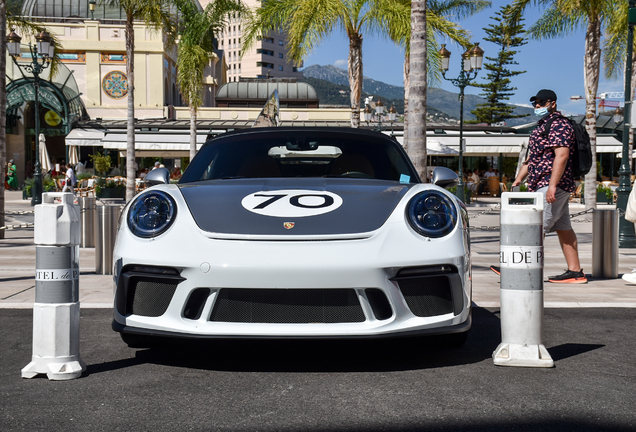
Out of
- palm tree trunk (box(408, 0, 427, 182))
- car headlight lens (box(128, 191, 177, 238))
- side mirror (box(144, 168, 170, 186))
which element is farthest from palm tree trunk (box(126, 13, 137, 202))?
car headlight lens (box(128, 191, 177, 238))

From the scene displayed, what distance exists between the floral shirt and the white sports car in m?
2.81

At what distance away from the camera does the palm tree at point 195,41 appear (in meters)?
24.3

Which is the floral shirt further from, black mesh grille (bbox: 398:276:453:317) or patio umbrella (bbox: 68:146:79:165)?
patio umbrella (bbox: 68:146:79:165)

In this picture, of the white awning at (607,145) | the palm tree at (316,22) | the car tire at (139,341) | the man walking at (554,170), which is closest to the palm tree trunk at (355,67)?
the palm tree at (316,22)

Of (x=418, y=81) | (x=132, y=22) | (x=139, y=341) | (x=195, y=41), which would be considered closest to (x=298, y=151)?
(x=139, y=341)

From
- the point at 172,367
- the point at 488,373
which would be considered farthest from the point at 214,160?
the point at 488,373

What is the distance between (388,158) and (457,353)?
4.62ft

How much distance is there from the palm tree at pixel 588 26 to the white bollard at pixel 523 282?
15916 mm

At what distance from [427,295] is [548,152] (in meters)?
3.42

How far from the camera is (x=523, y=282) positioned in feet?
10.9

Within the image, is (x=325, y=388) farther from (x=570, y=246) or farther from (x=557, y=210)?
(x=570, y=246)

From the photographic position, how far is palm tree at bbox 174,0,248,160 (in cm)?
2431

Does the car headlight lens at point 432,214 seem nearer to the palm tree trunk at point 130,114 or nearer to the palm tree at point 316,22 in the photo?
the palm tree at point 316,22

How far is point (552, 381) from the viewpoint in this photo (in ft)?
10.2
